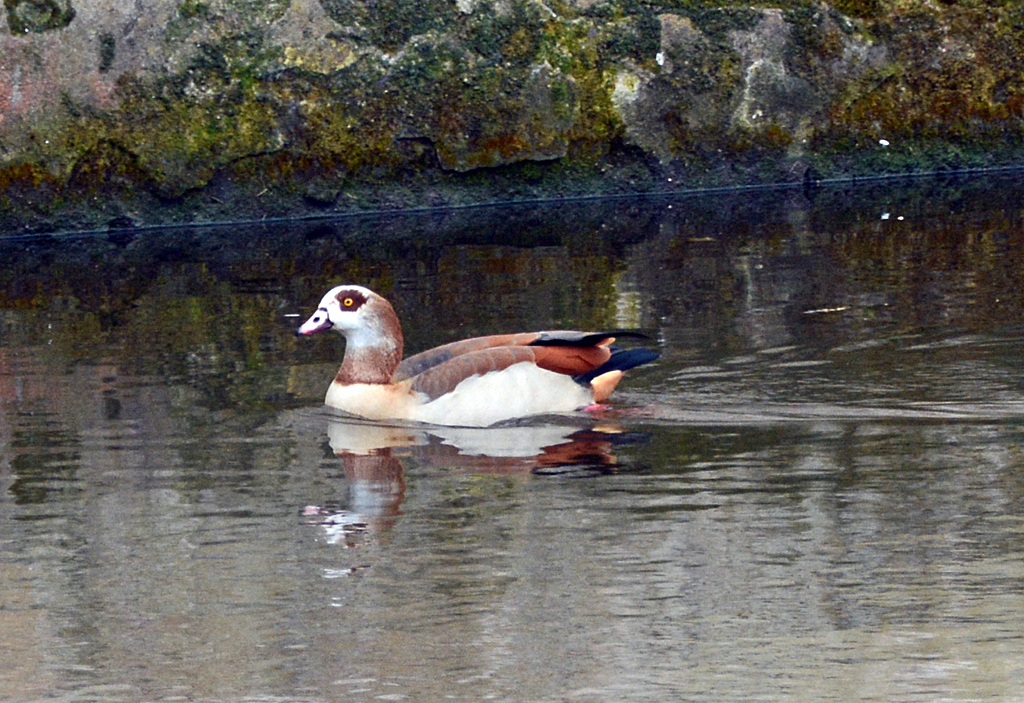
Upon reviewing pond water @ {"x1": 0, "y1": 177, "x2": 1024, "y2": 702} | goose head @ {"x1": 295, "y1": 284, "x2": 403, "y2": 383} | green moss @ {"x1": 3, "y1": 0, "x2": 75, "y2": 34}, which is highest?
green moss @ {"x1": 3, "y1": 0, "x2": 75, "y2": 34}

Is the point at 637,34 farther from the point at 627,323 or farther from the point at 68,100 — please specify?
the point at 627,323

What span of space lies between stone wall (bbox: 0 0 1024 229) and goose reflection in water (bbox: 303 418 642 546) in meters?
7.06

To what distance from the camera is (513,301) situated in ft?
33.4

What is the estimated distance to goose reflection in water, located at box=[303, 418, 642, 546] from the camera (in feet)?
19.9

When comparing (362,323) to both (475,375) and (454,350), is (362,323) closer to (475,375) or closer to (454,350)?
(454,350)

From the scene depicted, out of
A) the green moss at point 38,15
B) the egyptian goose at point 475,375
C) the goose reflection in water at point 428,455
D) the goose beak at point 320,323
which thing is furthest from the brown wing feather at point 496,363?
the green moss at point 38,15

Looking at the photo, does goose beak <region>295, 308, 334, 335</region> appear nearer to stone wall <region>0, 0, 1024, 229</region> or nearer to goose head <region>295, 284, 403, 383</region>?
goose head <region>295, 284, 403, 383</region>

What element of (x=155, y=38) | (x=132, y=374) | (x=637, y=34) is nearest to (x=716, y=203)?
(x=637, y=34)

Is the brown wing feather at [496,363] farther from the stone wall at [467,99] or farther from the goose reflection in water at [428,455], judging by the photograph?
the stone wall at [467,99]

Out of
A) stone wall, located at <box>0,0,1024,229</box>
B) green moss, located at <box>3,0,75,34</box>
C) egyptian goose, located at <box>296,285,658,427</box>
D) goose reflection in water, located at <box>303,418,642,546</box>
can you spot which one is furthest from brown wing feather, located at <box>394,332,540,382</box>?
green moss, located at <box>3,0,75,34</box>

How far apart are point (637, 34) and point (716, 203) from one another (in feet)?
5.23

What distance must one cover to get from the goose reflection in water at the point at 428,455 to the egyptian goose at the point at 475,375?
0.10 m

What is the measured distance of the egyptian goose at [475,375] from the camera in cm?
757

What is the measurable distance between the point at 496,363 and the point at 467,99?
7.32 metres
